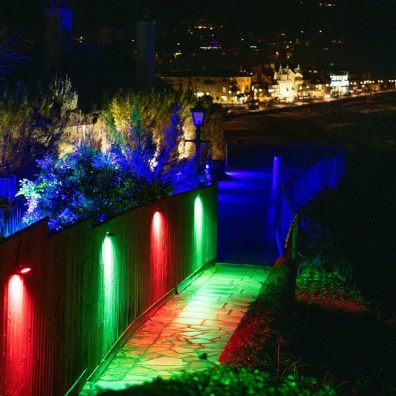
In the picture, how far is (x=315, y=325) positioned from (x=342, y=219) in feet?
66.1

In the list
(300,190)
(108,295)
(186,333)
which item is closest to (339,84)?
(300,190)

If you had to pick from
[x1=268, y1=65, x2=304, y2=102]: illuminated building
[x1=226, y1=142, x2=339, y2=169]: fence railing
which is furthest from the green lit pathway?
[x1=268, y1=65, x2=304, y2=102]: illuminated building

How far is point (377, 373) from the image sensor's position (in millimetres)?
10070

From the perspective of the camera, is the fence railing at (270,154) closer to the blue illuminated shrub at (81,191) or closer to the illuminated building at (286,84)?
the blue illuminated shrub at (81,191)

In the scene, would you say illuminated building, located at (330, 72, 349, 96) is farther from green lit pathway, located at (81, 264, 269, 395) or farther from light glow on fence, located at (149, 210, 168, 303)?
light glow on fence, located at (149, 210, 168, 303)

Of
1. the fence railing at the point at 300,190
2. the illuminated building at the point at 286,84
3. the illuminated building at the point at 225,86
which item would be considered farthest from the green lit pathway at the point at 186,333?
the illuminated building at the point at 286,84

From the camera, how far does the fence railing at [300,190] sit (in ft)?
51.6

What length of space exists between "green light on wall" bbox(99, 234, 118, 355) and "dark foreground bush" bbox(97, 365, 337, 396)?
374 cm

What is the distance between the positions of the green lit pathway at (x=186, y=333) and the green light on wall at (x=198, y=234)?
0.33 m

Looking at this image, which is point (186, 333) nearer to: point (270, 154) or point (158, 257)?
point (158, 257)

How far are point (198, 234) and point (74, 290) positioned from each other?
21.8ft

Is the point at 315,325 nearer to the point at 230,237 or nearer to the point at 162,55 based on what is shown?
the point at 230,237

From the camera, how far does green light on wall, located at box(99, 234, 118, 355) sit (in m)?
8.86

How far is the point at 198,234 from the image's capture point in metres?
14.4
